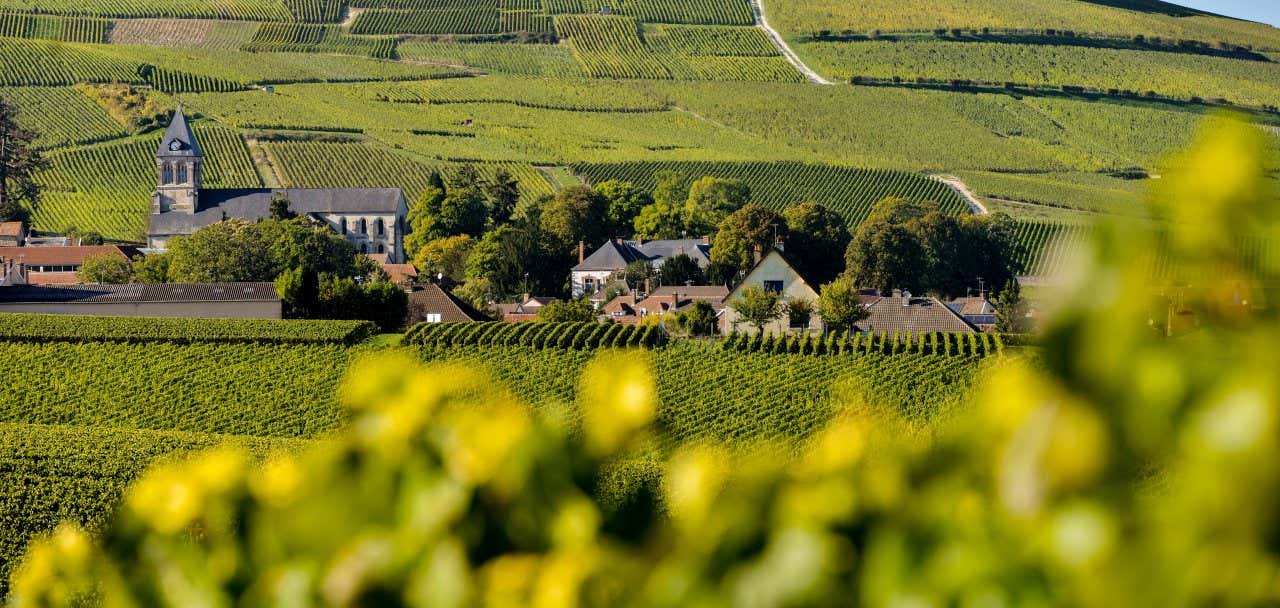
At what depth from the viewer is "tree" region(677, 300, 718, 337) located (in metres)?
46.5

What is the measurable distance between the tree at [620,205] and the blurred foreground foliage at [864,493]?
8233 cm

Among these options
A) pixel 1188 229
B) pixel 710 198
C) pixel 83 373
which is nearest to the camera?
pixel 1188 229

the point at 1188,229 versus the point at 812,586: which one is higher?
the point at 1188,229

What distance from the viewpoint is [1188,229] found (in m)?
1.12

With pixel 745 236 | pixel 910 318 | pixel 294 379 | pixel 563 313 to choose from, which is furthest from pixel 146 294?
pixel 745 236

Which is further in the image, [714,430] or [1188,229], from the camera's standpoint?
[714,430]

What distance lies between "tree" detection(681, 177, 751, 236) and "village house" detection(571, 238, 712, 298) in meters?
7.03

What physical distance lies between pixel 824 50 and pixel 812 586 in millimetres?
140807

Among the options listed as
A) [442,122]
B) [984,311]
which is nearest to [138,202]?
[442,122]

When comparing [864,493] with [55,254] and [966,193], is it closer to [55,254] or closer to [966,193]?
[55,254]

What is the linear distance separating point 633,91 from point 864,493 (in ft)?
419

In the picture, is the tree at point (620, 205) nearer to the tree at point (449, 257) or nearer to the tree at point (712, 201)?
the tree at point (712, 201)

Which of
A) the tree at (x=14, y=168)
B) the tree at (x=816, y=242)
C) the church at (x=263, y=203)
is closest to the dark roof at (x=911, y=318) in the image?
the tree at (x=816, y=242)

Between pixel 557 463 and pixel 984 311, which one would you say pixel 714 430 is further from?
pixel 984 311
